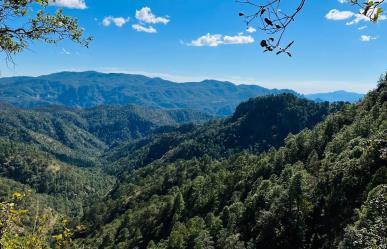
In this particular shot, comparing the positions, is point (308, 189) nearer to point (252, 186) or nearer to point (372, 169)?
point (372, 169)

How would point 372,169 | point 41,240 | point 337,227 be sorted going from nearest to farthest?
point 41,240 → point 337,227 → point 372,169

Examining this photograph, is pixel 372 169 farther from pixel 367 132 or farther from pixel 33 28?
pixel 33 28

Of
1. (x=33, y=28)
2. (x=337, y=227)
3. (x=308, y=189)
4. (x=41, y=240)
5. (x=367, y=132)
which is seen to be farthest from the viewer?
(x=367, y=132)

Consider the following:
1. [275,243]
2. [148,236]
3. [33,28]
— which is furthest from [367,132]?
[33,28]

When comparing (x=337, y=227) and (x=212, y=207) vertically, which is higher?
(x=337, y=227)

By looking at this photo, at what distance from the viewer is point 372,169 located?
105 meters

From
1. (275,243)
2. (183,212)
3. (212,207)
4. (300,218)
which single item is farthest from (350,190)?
(183,212)

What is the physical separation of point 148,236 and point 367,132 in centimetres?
9360

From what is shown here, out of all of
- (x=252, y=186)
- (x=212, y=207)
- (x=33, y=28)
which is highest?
(x=33, y=28)

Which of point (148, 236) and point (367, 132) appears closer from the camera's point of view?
point (367, 132)

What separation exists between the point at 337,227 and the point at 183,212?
290 feet

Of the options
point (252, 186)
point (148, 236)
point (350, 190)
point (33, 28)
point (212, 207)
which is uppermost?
point (33, 28)

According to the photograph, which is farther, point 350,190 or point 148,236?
point 148,236

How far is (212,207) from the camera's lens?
168 metres
